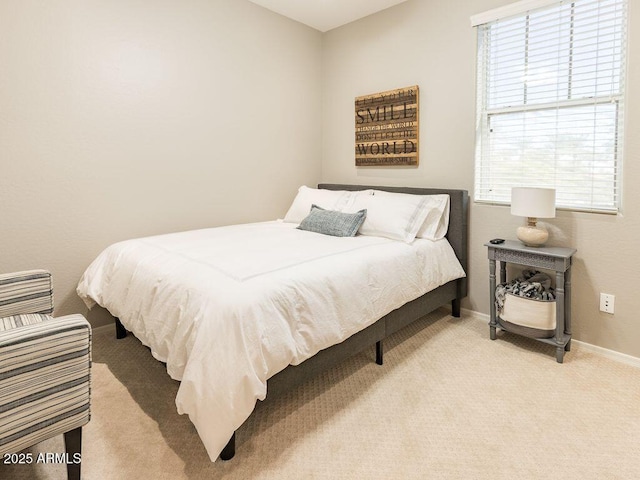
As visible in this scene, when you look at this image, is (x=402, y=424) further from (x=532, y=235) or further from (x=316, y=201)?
(x=316, y=201)

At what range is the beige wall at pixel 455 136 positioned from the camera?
241 centimetres

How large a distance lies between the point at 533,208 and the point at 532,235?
0.20 metres

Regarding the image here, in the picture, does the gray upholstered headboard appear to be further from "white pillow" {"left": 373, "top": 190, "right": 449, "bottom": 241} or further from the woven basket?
the woven basket

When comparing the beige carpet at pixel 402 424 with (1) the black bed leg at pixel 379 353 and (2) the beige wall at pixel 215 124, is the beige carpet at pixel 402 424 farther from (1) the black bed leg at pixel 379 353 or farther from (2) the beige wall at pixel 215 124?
(2) the beige wall at pixel 215 124

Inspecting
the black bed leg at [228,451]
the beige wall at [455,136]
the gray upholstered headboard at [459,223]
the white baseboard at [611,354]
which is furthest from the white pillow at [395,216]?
the black bed leg at [228,451]

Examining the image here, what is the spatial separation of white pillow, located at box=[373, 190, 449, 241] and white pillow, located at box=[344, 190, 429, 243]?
0.03 meters

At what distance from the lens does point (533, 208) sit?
2467 millimetres

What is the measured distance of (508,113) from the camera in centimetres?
290

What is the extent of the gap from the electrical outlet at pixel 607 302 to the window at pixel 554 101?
56 cm

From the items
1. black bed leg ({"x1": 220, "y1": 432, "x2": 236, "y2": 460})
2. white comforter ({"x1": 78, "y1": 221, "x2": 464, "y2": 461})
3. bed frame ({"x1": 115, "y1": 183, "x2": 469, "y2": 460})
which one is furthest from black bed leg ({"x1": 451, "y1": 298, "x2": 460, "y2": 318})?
black bed leg ({"x1": 220, "y1": 432, "x2": 236, "y2": 460})

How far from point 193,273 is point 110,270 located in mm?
909

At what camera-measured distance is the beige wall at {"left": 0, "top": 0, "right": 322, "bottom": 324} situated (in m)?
2.42

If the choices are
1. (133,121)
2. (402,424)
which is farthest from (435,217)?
(133,121)

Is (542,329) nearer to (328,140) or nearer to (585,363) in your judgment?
(585,363)
